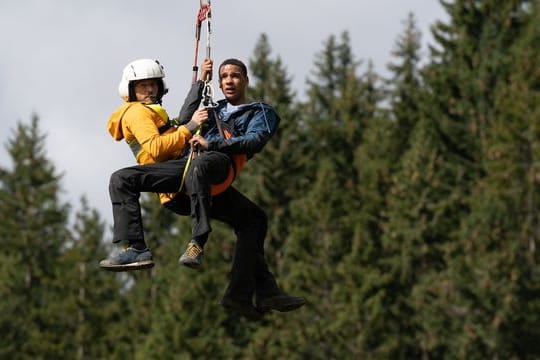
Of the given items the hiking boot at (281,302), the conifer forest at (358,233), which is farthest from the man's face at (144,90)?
the conifer forest at (358,233)

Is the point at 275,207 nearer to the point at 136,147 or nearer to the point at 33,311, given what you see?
the point at 33,311

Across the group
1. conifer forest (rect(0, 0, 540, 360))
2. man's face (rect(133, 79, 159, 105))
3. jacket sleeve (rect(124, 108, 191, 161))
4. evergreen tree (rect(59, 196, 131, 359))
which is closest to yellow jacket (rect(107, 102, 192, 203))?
jacket sleeve (rect(124, 108, 191, 161))

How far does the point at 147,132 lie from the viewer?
481 inches

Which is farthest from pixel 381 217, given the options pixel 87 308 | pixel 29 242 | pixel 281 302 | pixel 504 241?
pixel 281 302

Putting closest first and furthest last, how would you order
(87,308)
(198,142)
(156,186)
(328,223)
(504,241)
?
(198,142)
(156,186)
(504,241)
(328,223)
(87,308)

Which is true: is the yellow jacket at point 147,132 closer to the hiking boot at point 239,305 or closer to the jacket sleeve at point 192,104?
the jacket sleeve at point 192,104

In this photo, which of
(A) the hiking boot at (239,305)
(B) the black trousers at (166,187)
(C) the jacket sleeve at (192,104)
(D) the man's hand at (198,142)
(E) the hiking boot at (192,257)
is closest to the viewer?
(E) the hiking boot at (192,257)

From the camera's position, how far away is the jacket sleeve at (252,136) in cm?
1227

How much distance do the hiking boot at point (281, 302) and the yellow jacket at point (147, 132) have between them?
1385mm

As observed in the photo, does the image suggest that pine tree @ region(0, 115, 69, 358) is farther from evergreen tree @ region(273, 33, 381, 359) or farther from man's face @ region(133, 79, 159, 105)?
man's face @ region(133, 79, 159, 105)

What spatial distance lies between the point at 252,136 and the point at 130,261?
148cm

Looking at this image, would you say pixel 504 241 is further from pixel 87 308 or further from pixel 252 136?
pixel 252 136

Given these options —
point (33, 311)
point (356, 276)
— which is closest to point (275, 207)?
point (356, 276)

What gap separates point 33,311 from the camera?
6234 cm
